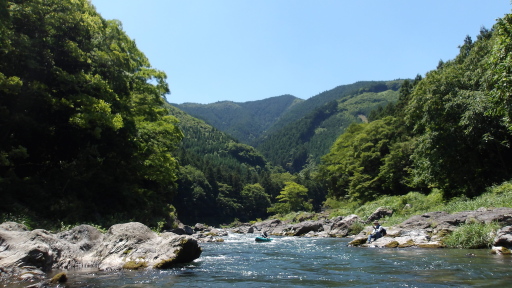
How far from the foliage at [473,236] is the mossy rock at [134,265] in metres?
13.2

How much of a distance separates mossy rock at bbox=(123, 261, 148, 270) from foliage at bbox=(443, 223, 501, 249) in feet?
43.2

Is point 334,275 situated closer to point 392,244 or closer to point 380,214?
point 392,244

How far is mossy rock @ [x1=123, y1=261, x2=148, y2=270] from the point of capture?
10.3 m

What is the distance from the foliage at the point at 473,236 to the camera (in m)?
14.4

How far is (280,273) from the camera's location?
10.3 m

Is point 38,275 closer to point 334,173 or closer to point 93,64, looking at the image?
point 93,64

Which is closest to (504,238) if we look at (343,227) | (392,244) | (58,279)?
(392,244)

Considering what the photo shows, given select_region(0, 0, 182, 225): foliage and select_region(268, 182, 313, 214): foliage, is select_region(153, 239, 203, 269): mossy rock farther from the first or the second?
select_region(268, 182, 313, 214): foliage

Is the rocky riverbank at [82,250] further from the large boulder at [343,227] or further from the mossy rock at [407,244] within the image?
the large boulder at [343,227]

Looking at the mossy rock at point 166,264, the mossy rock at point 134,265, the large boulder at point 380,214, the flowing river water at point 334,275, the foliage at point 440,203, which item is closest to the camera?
the flowing river water at point 334,275

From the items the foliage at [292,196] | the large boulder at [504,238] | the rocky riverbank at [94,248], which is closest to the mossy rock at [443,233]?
the rocky riverbank at [94,248]

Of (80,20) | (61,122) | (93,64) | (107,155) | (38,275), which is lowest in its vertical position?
(38,275)

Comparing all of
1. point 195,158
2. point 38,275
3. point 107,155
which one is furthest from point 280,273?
point 195,158

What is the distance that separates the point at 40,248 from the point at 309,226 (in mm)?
29282
